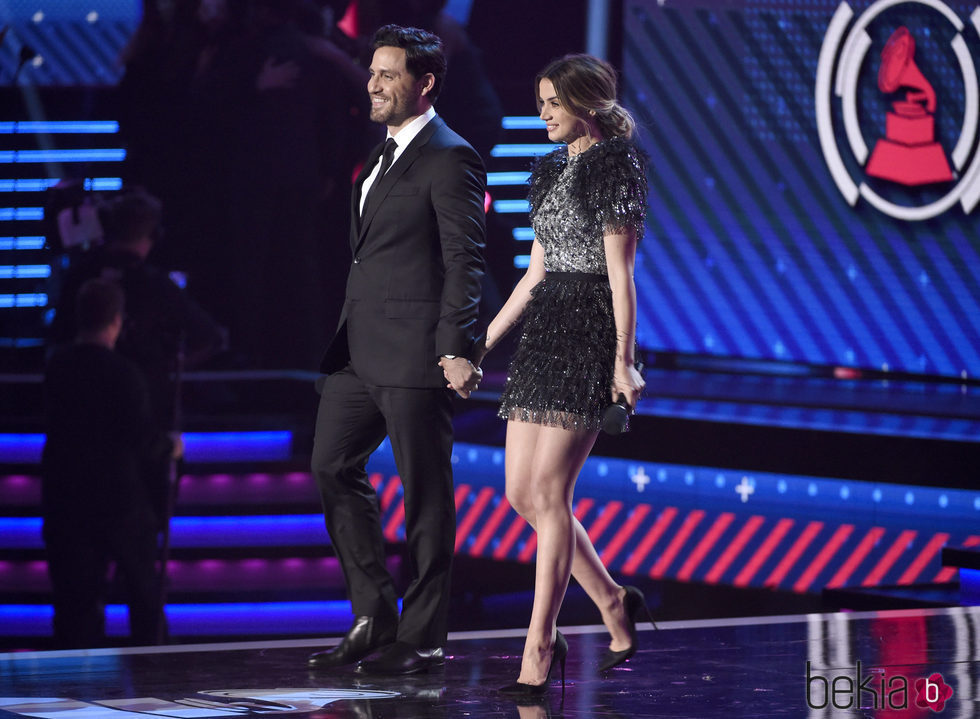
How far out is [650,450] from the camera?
7.54 metres

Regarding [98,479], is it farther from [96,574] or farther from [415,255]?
[415,255]

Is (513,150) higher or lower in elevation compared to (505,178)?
higher

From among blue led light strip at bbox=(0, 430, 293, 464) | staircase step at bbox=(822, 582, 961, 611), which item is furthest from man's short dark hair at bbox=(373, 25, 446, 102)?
blue led light strip at bbox=(0, 430, 293, 464)

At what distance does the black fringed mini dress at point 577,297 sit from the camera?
9.86 ft

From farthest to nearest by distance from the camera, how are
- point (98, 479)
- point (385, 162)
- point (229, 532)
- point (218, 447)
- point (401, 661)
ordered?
1. point (218, 447)
2. point (98, 479)
3. point (229, 532)
4. point (385, 162)
5. point (401, 661)

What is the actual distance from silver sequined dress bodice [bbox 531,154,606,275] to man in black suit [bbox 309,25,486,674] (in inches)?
6.9

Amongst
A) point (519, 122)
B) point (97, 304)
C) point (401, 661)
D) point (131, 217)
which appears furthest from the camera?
point (519, 122)

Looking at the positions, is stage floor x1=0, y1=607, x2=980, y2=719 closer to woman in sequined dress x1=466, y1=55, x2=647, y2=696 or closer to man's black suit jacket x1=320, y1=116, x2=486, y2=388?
woman in sequined dress x1=466, y1=55, x2=647, y2=696

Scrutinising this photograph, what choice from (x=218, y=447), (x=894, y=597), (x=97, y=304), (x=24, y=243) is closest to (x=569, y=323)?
(x=894, y=597)

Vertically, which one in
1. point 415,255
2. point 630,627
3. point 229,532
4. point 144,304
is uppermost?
point 144,304

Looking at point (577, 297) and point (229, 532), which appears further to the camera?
point (229, 532)

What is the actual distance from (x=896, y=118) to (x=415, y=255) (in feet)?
17.8

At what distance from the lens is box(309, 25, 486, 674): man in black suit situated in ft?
10.6

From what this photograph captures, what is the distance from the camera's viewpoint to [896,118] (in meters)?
7.97
